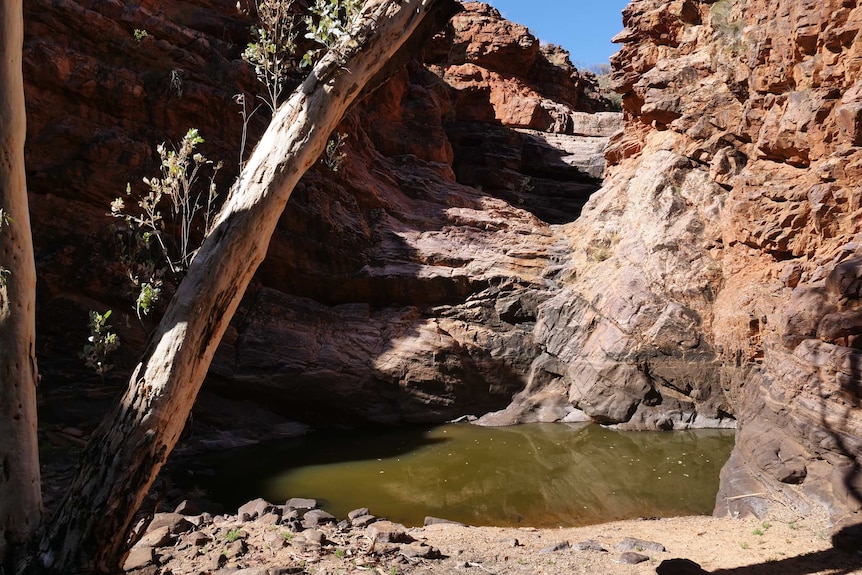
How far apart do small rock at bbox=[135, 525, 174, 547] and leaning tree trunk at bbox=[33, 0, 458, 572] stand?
6.19 feet

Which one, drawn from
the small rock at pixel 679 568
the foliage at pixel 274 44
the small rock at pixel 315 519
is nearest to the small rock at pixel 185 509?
the small rock at pixel 315 519

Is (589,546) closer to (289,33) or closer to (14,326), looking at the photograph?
(14,326)

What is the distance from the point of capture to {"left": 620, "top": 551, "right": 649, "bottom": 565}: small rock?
4.82 metres

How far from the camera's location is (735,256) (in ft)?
40.1

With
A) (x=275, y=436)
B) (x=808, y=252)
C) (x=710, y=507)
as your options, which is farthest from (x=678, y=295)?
(x=275, y=436)

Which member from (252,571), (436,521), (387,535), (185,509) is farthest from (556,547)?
(185,509)

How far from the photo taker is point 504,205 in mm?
17438

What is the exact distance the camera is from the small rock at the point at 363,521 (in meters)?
6.15

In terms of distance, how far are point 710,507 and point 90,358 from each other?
23.7ft

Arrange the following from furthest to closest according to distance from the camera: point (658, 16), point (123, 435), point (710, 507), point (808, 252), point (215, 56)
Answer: point (658, 16) → point (215, 56) → point (808, 252) → point (710, 507) → point (123, 435)

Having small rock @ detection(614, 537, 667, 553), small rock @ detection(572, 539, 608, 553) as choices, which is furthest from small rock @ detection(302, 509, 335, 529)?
small rock @ detection(614, 537, 667, 553)

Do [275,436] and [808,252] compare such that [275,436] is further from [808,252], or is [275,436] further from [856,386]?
[808,252]

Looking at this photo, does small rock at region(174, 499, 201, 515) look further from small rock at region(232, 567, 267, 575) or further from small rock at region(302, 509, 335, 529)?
small rock at region(232, 567, 267, 575)

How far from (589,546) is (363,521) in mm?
2333
